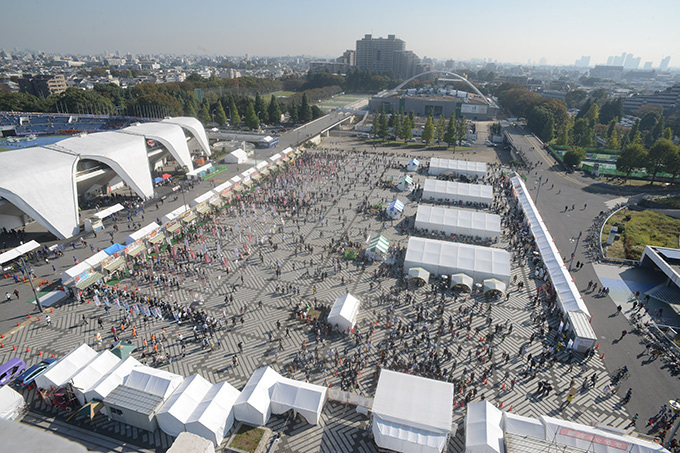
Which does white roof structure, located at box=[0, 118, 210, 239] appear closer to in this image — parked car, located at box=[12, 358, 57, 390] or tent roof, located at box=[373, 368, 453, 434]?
parked car, located at box=[12, 358, 57, 390]

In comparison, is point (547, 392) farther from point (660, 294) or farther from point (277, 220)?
point (277, 220)

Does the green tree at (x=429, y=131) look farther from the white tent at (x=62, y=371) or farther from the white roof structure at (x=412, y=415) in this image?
the white tent at (x=62, y=371)

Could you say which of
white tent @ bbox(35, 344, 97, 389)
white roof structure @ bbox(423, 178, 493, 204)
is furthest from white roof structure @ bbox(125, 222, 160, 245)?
white roof structure @ bbox(423, 178, 493, 204)

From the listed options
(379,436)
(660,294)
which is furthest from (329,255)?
(660,294)

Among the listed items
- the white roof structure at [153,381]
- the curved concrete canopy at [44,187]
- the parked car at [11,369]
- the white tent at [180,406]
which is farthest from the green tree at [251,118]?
the white tent at [180,406]

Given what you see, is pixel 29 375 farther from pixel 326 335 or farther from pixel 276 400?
pixel 326 335
